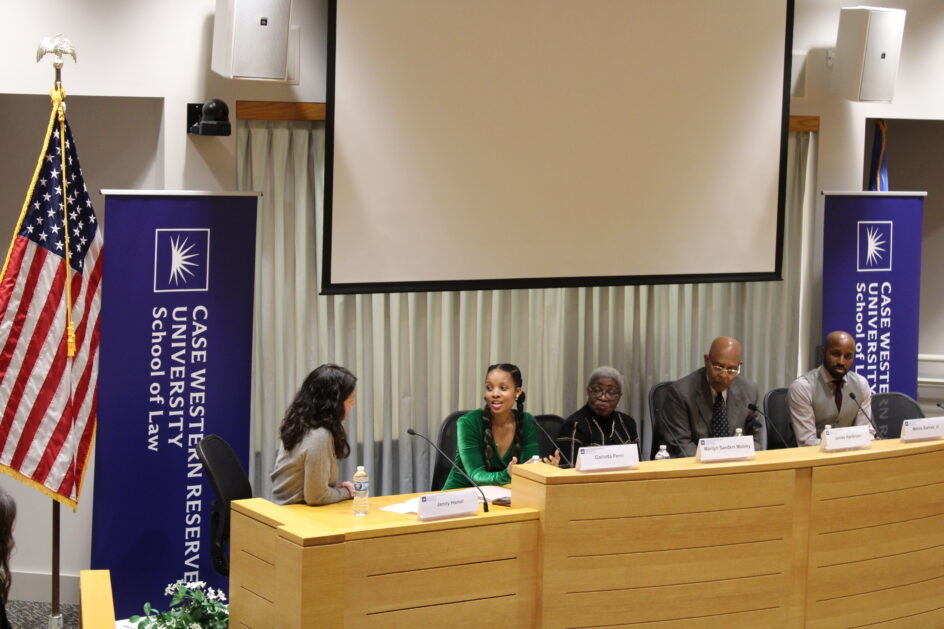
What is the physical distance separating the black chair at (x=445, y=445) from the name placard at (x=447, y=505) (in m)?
1.35

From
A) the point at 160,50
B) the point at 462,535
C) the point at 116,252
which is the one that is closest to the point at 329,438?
the point at 462,535

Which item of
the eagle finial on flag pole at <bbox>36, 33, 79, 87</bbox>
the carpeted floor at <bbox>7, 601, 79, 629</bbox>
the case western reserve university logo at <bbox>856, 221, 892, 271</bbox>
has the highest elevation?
the eagle finial on flag pole at <bbox>36, 33, 79, 87</bbox>

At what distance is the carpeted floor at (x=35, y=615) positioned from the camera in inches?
198

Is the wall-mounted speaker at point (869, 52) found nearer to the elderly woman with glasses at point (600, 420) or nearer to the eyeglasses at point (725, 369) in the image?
the eyeglasses at point (725, 369)

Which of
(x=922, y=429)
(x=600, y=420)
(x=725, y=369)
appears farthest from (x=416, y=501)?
(x=922, y=429)

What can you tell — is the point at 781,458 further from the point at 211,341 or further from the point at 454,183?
the point at 211,341

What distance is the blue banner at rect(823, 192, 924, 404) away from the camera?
6156mm

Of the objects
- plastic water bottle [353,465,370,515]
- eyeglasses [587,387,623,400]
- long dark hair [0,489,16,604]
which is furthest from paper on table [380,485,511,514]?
long dark hair [0,489,16,604]

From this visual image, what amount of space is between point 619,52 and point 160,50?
7.08 ft

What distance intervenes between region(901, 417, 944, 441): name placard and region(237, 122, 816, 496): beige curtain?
67.5 inches

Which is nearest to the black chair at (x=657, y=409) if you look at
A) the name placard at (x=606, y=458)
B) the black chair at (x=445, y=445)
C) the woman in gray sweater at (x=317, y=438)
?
the black chair at (x=445, y=445)

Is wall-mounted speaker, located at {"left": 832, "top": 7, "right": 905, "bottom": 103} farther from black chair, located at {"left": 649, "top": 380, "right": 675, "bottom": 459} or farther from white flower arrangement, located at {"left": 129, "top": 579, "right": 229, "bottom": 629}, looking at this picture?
white flower arrangement, located at {"left": 129, "top": 579, "right": 229, "bottom": 629}

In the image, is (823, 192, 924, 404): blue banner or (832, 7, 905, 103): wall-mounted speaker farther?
(823, 192, 924, 404): blue banner

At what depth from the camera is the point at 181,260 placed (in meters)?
4.77
